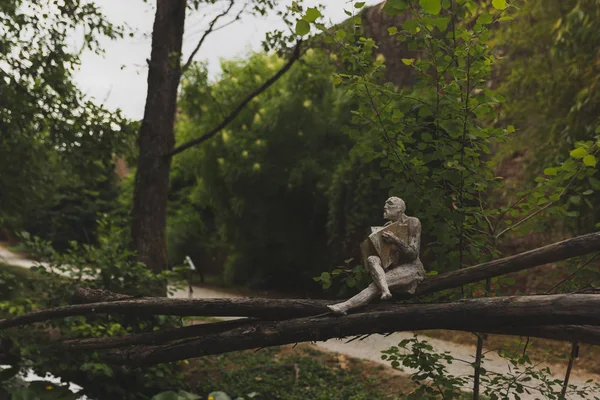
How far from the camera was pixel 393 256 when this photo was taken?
9.64ft

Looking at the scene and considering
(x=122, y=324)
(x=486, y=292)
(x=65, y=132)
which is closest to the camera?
(x=486, y=292)

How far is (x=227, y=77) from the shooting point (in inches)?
565

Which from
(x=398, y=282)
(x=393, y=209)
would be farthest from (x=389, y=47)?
(x=398, y=282)

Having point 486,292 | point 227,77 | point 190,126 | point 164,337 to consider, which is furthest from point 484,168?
point 190,126

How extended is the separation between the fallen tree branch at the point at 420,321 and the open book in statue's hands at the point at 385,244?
10.6 inches

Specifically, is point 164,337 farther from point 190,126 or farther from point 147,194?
point 190,126

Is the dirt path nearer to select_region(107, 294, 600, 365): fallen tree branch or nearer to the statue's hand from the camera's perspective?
select_region(107, 294, 600, 365): fallen tree branch

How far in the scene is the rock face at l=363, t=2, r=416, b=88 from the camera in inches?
429

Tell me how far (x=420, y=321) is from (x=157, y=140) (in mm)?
5123

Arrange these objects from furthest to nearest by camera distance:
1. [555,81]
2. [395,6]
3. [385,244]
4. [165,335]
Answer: [555,81], [165,335], [385,244], [395,6]

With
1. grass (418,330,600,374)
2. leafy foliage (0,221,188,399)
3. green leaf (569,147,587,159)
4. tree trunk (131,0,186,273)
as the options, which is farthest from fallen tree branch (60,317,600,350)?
grass (418,330,600,374)

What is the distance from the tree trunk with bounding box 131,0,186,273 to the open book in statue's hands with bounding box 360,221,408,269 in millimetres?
4553

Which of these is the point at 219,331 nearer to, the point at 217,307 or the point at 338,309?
the point at 217,307

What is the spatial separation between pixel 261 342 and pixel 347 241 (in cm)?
654
